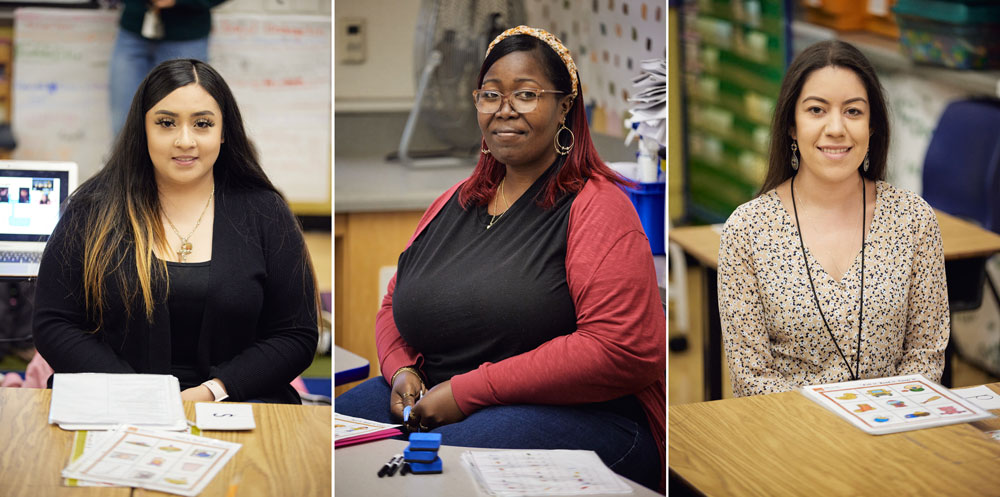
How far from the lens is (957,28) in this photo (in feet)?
8.22

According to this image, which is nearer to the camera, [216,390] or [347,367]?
[216,390]

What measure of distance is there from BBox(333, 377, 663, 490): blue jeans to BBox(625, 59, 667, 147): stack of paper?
2.01ft

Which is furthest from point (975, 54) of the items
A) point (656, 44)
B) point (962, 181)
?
point (656, 44)

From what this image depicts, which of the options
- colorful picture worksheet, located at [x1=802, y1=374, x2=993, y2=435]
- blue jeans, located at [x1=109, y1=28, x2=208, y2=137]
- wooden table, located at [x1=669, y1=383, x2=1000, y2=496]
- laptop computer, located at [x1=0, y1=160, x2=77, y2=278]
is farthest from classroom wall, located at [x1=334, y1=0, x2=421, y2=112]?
colorful picture worksheet, located at [x1=802, y1=374, x2=993, y2=435]

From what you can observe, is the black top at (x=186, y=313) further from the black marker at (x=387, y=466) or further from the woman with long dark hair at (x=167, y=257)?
the black marker at (x=387, y=466)

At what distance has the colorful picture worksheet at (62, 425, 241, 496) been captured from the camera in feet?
5.54

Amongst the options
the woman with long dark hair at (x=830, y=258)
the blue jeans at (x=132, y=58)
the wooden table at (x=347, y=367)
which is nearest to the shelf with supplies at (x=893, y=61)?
the woman with long dark hair at (x=830, y=258)

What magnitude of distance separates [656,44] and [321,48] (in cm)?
72

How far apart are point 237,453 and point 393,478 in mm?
330

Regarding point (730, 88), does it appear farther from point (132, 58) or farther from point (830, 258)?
point (132, 58)

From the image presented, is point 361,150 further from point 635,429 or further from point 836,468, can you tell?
point 836,468

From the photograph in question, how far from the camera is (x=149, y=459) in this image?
175cm

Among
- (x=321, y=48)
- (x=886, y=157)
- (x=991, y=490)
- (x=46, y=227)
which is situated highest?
(x=321, y=48)

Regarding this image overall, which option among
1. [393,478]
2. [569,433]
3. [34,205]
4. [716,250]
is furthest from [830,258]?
[34,205]
